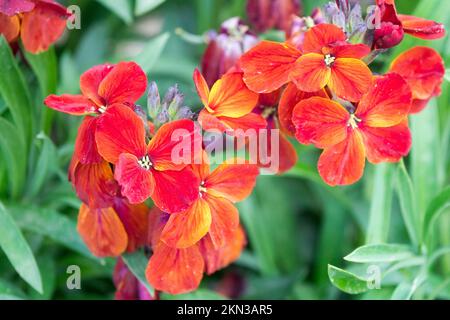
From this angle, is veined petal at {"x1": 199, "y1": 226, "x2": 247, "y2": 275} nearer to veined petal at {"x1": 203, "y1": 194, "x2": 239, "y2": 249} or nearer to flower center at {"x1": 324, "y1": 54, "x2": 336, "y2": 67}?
veined petal at {"x1": 203, "y1": 194, "x2": 239, "y2": 249}

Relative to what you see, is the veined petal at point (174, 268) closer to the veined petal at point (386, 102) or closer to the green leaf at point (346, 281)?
the green leaf at point (346, 281)

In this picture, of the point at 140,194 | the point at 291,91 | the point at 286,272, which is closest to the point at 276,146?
the point at 291,91

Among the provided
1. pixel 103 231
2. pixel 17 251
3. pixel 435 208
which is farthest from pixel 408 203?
pixel 17 251

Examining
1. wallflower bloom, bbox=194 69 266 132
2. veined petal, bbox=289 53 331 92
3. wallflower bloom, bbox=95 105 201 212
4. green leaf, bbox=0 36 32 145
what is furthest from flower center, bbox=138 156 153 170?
green leaf, bbox=0 36 32 145

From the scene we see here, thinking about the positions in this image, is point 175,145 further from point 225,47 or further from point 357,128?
point 225,47

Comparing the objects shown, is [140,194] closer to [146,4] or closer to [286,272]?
[146,4]

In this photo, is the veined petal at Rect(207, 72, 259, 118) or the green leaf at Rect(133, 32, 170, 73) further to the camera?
the green leaf at Rect(133, 32, 170, 73)
